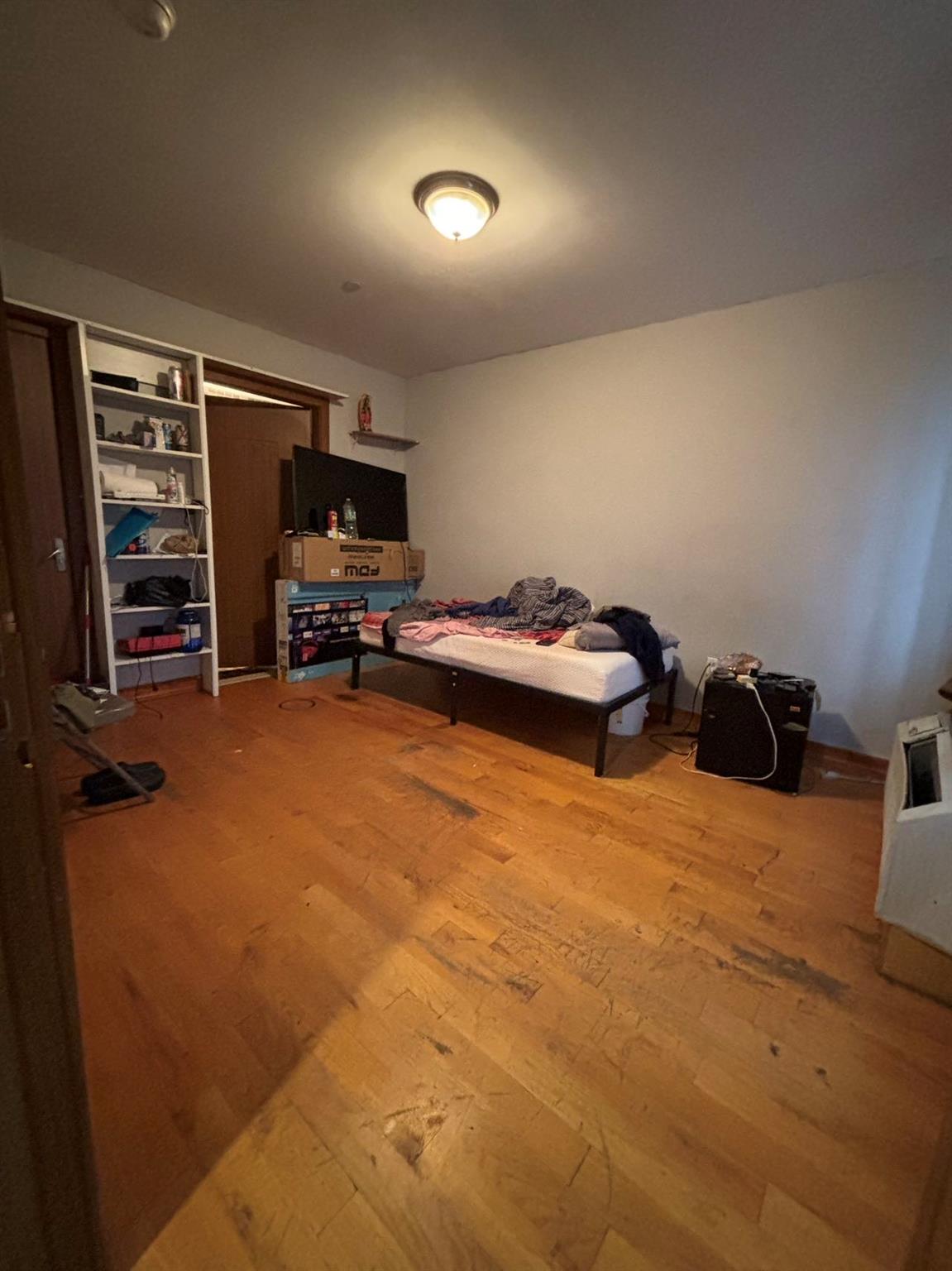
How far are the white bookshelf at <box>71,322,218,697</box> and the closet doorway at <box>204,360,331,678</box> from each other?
27 centimetres

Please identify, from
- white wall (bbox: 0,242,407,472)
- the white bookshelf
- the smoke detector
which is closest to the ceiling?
the smoke detector

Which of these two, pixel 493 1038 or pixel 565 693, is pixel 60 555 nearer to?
pixel 565 693

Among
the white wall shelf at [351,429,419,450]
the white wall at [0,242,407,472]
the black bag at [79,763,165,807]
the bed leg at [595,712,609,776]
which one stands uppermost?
the white wall at [0,242,407,472]

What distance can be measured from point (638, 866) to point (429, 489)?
3.73 metres

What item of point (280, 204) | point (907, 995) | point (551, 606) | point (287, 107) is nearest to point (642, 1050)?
point (907, 995)

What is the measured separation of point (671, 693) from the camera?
3.14 m

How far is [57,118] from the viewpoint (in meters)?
1.80

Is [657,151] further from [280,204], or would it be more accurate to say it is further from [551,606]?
[551,606]

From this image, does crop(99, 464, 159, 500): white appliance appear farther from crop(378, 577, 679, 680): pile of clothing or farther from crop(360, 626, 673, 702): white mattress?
crop(360, 626, 673, 702): white mattress

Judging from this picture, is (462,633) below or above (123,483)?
below

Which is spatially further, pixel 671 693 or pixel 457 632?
pixel 671 693

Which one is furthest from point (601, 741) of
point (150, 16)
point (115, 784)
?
point (150, 16)

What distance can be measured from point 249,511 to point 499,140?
9.39 ft

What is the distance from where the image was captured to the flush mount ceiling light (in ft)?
6.54
